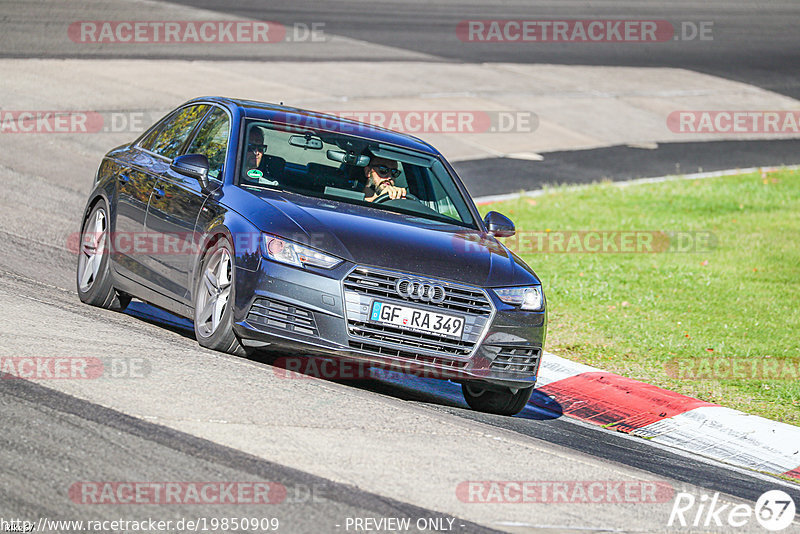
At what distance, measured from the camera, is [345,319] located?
6.96m

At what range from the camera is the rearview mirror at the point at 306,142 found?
8.30 metres

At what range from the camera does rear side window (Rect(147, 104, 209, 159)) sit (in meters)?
8.99

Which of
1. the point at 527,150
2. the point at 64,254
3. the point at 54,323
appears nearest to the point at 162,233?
the point at 54,323

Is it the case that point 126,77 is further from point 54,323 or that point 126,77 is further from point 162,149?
point 54,323

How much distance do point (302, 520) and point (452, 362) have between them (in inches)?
102

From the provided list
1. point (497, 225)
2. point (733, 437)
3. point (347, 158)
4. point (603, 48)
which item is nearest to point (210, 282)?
point (347, 158)

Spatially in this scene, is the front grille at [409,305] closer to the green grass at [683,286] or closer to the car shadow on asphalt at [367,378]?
the car shadow on asphalt at [367,378]

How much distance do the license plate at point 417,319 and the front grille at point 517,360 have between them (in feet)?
1.24

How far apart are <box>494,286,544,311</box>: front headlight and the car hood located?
0.16ft

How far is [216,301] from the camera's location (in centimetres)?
741

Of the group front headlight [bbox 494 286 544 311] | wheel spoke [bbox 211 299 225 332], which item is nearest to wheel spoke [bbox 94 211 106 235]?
wheel spoke [bbox 211 299 225 332]

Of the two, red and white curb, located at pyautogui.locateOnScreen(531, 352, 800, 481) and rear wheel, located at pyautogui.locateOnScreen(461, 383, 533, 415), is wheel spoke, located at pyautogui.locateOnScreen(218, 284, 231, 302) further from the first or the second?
red and white curb, located at pyautogui.locateOnScreen(531, 352, 800, 481)

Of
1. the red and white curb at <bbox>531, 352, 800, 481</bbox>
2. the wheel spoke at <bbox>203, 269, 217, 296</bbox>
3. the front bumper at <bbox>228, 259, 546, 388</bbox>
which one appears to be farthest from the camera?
the red and white curb at <bbox>531, 352, 800, 481</bbox>

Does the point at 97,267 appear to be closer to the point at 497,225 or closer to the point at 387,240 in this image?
the point at 387,240
